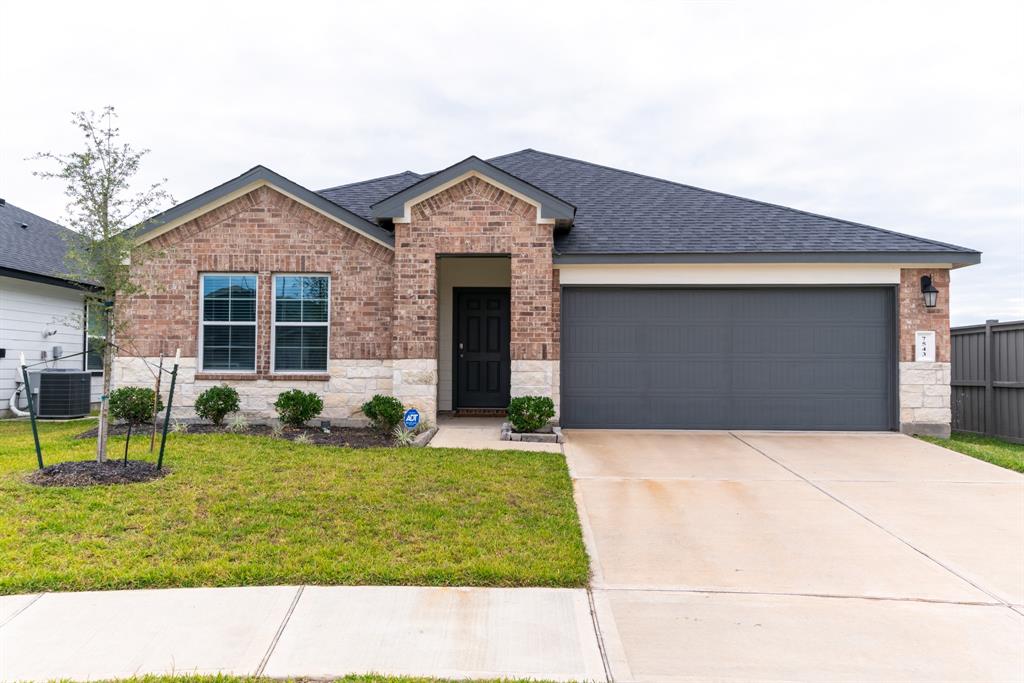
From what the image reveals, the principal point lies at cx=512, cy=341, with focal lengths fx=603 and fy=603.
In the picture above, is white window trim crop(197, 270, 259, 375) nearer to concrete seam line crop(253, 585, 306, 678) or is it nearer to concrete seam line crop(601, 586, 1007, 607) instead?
concrete seam line crop(253, 585, 306, 678)

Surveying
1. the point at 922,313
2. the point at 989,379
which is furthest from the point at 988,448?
the point at 922,313

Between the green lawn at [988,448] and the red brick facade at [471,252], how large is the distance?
21.1 feet

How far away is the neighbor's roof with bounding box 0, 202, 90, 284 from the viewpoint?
42.3ft

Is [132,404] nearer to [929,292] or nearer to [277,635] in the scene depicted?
[277,635]

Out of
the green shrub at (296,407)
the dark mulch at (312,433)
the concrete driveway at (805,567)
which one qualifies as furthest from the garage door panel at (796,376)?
the green shrub at (296,407)

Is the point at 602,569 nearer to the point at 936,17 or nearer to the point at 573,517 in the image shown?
the point at 573,517

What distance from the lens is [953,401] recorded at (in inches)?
479

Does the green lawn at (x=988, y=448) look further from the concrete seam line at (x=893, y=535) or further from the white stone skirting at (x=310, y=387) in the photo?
the white stone skirting at (x=310, y=387)

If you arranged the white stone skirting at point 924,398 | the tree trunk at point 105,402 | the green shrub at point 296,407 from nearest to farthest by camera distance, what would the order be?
the tree trunk at point 105,402 < the green shrub at point 296,407 < the white stone skirting at point 924,398

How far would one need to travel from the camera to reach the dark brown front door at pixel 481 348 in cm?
1254

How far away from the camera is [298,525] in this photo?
507 centimetres

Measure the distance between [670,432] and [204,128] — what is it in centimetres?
1551

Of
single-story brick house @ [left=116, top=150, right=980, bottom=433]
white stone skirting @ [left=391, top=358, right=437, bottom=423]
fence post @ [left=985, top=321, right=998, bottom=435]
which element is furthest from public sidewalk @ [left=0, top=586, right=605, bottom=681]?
fence post @ [left=985, top=321, right=998, bottom=435]

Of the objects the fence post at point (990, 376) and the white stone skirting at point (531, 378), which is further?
the fence post at point (990, 376)
